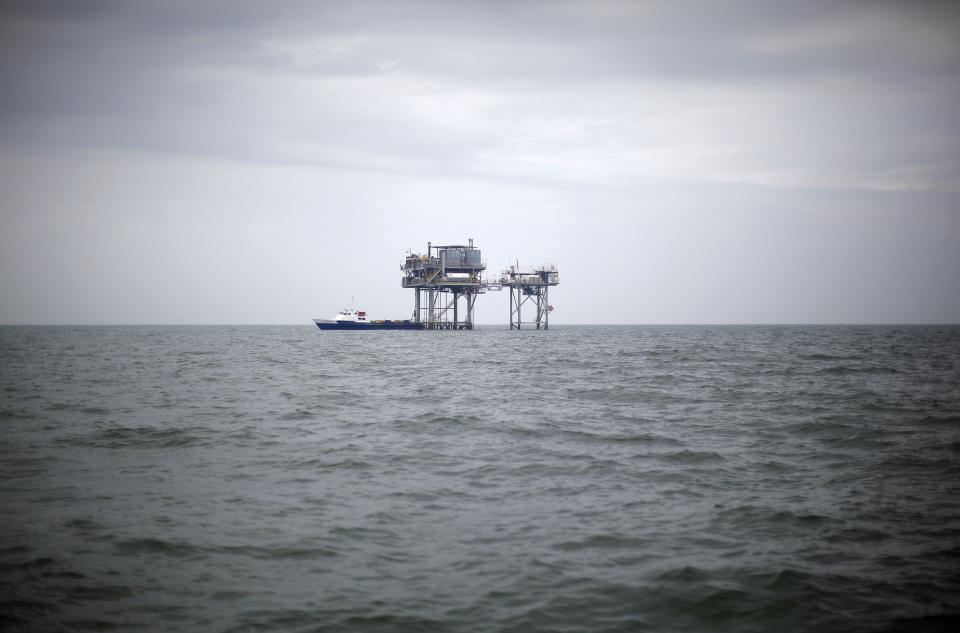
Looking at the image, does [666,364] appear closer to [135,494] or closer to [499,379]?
[499,379]

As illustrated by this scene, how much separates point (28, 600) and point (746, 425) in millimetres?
16698

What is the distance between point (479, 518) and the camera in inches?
377

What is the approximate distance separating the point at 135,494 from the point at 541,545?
7143 mm

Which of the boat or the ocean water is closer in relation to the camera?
the ocean water

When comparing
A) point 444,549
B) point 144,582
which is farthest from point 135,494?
point 444,549

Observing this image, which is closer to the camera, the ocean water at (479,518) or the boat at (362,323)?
the ocean water at (479,518)

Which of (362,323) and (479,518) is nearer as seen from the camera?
(479,518)

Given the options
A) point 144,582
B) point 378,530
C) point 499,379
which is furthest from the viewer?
point 499,379

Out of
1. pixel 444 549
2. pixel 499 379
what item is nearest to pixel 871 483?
pixel 444 549

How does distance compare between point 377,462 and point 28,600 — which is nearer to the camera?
point 28,600

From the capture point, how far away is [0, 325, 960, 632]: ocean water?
22.1ft

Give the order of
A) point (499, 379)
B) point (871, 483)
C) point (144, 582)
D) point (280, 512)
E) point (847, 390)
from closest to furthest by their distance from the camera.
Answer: point (144, 582), point (280, 512), point (871, 483), point (847, 390), point (499, 379)

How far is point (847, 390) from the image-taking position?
26438mm

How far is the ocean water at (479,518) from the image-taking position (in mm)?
6723
